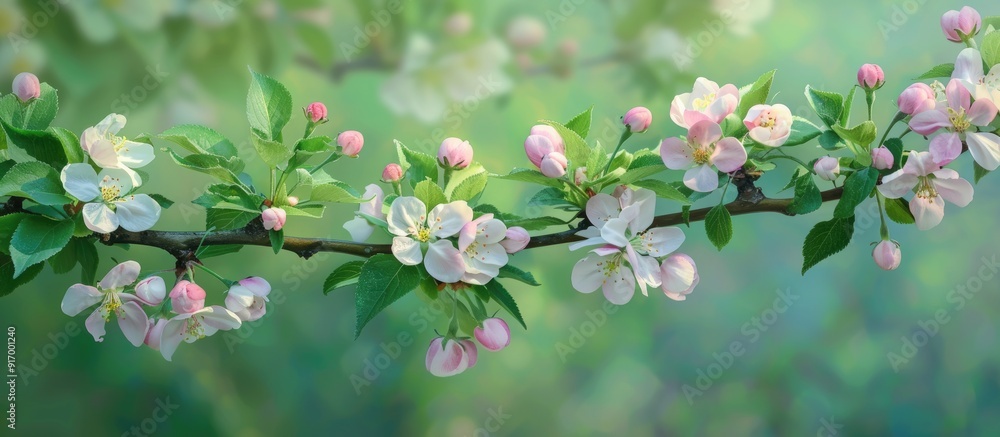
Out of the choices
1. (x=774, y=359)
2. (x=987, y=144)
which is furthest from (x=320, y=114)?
(x=774, y=359)

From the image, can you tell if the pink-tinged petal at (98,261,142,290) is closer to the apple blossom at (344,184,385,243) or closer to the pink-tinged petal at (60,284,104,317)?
the pink-tinged petal at (60,284,104,317)

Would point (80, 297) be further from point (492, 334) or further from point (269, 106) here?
point (492, 334)

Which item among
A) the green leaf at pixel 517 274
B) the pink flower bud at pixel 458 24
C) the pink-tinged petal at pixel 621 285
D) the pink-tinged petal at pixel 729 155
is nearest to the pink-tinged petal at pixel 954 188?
the pink-tinged petal at pixel 729 155

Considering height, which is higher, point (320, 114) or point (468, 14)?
point (320, 114)

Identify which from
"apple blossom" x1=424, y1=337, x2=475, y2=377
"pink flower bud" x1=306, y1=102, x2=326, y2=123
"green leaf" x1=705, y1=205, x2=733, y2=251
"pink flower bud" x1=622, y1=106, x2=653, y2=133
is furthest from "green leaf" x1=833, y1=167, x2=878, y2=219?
"pink flower bud" x1=306, y1=102, x2=326, y2=123

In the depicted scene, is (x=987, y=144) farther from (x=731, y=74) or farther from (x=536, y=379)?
(x=536, y=379)
